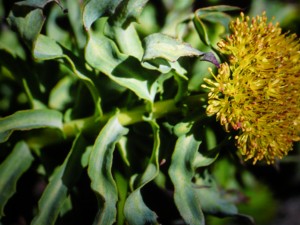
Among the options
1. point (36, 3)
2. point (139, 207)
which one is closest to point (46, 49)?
point (36, 3)

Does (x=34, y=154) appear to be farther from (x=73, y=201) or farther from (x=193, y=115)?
(x=193, y=115)

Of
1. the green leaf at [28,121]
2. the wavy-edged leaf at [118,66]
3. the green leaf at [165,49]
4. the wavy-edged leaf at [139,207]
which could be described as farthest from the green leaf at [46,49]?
the wavy-edged leaf at [139,207]

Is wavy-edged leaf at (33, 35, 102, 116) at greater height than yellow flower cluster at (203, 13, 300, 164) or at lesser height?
greater

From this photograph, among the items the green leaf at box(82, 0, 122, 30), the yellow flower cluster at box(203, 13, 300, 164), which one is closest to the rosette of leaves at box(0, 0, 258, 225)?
the green leaf at box(82, 0, 122, 30)

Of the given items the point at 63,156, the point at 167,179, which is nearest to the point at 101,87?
the point at 63,156

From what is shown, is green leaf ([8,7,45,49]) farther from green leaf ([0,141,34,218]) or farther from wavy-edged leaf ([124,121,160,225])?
wavy-edged leaf ([124,121,160,225])

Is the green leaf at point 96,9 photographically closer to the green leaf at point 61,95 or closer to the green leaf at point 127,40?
the green leaf at point 127,40

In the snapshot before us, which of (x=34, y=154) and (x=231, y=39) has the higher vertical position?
(x=231, y=39)
